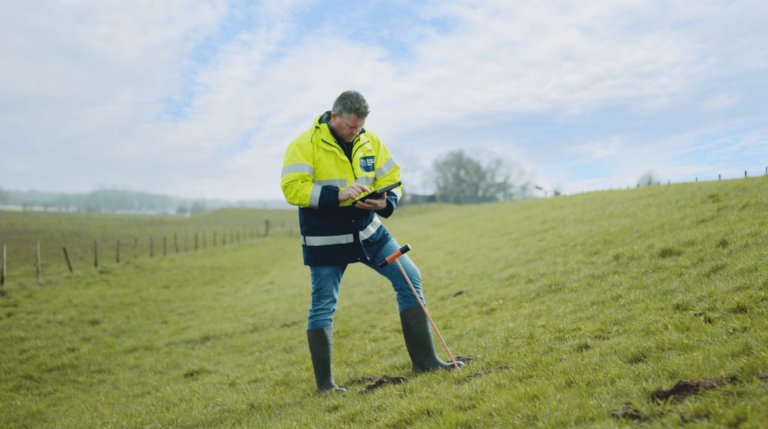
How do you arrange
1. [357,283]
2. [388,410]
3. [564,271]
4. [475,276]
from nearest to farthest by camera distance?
[388,410]
[564,271]
[475,276]
[357,283]

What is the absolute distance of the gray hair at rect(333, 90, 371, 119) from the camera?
4.55 m

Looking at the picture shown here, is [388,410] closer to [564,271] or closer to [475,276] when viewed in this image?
[564,271]

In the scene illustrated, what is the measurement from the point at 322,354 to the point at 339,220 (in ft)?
5.55

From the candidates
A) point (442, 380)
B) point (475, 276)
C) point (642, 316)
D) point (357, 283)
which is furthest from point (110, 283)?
point (642, 316)

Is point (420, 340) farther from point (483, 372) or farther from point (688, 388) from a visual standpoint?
point (688, 388)

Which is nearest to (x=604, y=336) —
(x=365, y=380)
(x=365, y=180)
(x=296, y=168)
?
(x=365, y=380)

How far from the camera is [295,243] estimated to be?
1718 inches

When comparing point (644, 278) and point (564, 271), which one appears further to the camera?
point (564, 271)

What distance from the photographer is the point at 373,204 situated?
4625mm

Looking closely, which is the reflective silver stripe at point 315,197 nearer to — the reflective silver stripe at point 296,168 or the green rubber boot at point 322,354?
the reflective silver stripe at point 296,168

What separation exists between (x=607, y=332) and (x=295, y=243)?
40550mm

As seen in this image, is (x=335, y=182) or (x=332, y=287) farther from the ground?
(x=335, y=182)

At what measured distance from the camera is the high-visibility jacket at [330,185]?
15.4 feet

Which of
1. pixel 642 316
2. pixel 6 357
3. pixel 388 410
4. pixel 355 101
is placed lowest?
pixel 6 357
